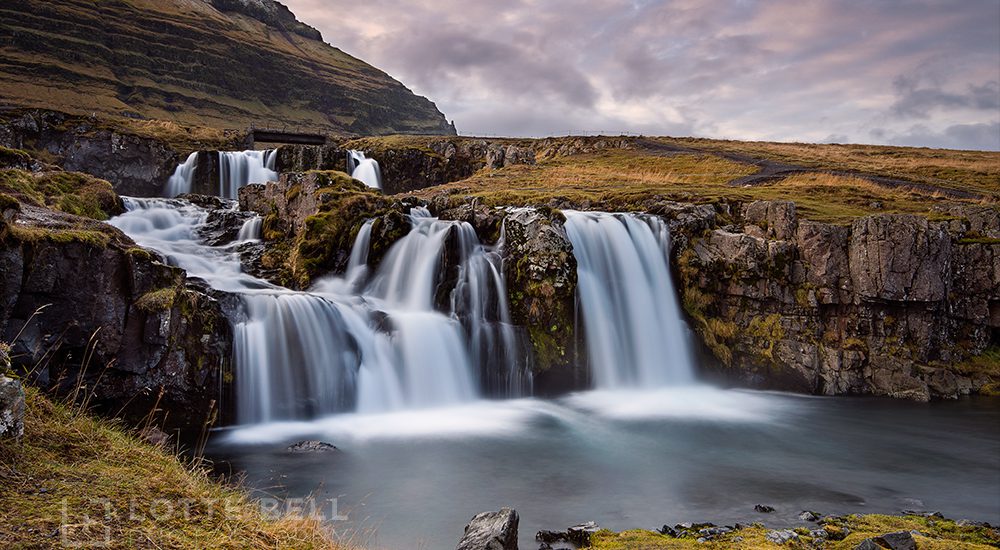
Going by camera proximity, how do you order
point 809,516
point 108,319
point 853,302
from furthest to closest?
point 853,302, point 108,319, point 809,516

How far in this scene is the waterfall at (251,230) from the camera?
23281mm

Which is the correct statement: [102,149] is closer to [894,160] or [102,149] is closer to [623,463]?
[623,463]

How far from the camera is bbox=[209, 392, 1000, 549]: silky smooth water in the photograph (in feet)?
32.1

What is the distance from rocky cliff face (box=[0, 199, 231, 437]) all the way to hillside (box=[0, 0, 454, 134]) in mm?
77430

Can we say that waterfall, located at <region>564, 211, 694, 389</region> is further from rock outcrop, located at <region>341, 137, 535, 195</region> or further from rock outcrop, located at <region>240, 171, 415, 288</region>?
rock outcrop, located at <region>341, 137, 535, 195</region>

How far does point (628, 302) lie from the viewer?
20672mm

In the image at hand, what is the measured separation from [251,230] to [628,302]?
15919 millimetres

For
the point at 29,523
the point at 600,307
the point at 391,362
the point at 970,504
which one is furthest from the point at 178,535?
the point at 600,307

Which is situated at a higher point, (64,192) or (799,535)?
(64,192)

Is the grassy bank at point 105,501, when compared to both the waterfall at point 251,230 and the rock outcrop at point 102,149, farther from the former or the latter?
the rock outcrop at point 102,149

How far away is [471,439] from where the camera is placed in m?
13.9

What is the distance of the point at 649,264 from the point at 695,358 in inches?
156

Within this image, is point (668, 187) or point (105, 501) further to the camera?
point (668, 187)

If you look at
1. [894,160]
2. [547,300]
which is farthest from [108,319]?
[894,160]
